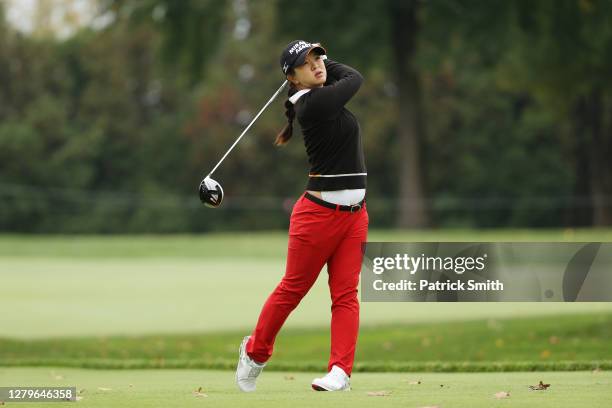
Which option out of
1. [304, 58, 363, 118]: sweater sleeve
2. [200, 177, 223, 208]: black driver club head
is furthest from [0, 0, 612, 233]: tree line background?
[304, 58, 363, 118]: sweater sleeve

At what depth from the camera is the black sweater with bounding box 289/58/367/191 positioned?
5953 mm

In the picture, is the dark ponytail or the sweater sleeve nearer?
the sweater sleeve

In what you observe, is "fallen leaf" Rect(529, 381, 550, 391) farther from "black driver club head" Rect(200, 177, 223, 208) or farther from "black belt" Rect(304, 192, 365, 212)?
"black driver club head" Rect(200, 177, 223, 208)

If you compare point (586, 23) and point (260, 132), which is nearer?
point (586, 23)

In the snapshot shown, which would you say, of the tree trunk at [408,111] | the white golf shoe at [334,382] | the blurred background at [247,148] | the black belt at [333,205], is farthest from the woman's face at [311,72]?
the tree trunk at [408,111]

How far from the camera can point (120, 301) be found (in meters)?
15.3

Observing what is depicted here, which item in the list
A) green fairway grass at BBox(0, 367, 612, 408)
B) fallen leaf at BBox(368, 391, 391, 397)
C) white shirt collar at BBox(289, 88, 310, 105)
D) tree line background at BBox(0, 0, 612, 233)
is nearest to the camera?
green fairway grass at BBox(0, 367, 612, 408)

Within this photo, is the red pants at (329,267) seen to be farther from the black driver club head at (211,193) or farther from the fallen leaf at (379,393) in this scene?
the black driver club head at (211,193)

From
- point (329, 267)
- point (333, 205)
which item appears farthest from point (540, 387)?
point (333, 205)

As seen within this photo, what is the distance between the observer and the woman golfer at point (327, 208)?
19.8 feet

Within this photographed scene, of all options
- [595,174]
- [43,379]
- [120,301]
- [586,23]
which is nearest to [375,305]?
[120,301]

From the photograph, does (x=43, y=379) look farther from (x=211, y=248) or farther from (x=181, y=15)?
(x=181, y=15)

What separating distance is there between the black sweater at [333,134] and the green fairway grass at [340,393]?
107 cm

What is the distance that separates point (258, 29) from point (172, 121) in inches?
204
